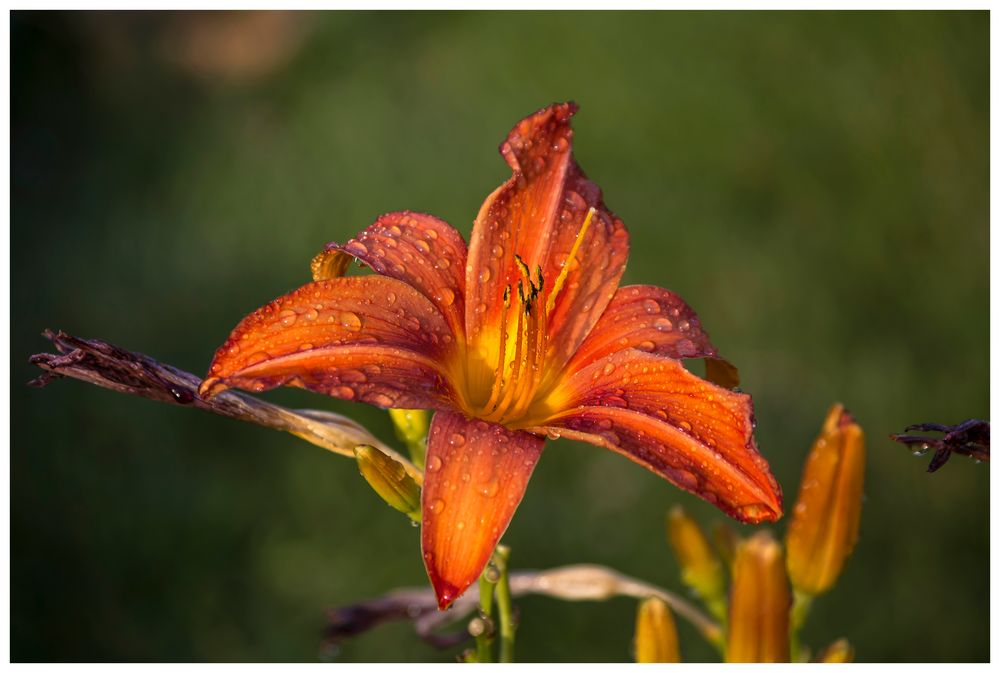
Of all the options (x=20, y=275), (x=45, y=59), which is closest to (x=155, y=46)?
(x=45, y=59)

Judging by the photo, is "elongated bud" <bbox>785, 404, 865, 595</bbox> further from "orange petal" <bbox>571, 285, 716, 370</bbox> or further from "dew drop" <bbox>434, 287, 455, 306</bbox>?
"dew drop" <bbox>434, 287, 455, 306</bbox>

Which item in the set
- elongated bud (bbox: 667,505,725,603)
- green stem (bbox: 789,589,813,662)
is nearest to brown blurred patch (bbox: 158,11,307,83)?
elongated bud (bbox: 667,505,725,603)

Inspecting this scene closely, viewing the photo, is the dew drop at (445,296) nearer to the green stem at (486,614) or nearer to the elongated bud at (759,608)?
the green stem at (486,614)

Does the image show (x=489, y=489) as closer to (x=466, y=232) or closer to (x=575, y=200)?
(x=575, y=200)

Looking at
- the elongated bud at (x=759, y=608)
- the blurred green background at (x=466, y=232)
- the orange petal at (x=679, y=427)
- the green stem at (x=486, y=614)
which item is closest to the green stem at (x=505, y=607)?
the green stem at (x=486, y=614)

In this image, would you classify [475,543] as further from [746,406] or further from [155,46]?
[155,46]

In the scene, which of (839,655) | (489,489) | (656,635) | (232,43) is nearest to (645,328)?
(489,489)
